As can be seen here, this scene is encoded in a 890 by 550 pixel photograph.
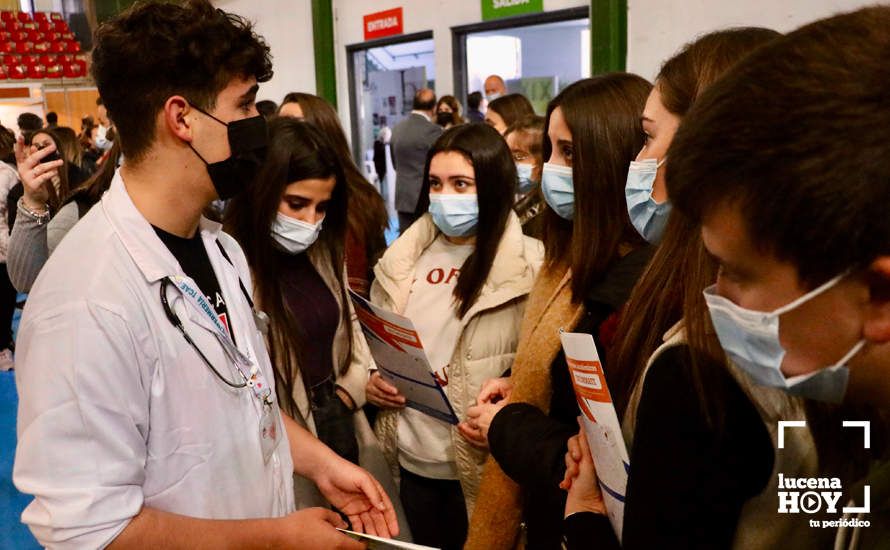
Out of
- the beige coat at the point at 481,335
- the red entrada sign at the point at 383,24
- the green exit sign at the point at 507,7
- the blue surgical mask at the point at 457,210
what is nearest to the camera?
the beige coat at the point at 481,335

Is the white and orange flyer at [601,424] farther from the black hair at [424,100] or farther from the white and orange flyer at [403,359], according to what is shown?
the black hair at [424,100]

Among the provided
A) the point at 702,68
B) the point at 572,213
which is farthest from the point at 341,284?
the point at 702,68

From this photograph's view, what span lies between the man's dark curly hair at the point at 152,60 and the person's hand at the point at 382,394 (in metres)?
1.17

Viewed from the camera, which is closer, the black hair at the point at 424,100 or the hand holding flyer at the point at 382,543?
the hand holding flyer at the point at 382,543

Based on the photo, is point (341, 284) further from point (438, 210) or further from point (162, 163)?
point (162, 163)

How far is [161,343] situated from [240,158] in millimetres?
446

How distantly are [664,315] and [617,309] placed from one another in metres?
0.27

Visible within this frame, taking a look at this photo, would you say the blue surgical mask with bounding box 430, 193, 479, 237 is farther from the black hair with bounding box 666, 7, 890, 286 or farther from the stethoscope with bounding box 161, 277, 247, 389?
the black hair with bounding box 666, 7, 890, 286

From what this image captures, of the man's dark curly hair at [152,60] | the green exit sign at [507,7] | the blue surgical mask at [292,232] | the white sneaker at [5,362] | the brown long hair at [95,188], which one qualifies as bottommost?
the white sneaker at [5,362]

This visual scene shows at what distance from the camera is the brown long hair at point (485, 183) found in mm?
2271

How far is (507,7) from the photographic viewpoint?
744cm

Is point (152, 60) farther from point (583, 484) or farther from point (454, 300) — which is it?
point (454, 300)

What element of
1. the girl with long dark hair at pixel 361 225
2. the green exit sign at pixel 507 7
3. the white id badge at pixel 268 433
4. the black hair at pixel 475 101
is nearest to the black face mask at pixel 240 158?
the white id badge at pixel 268 433

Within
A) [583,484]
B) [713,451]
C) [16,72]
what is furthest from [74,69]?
[713,451]
